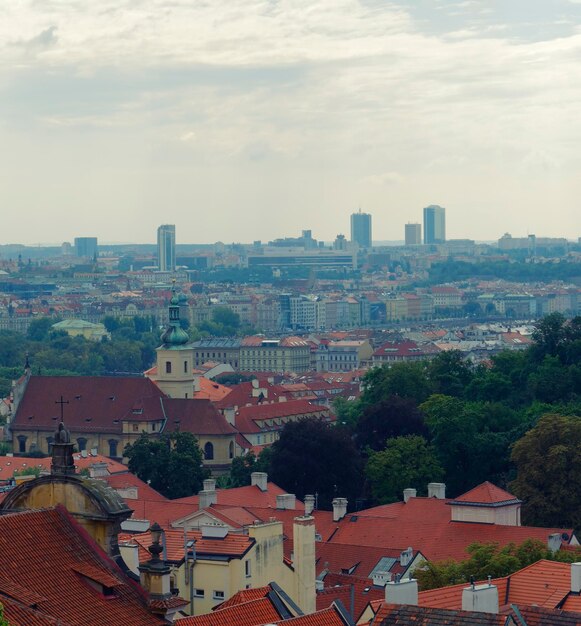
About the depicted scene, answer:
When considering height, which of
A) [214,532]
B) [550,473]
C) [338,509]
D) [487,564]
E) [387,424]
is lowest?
[387,424]

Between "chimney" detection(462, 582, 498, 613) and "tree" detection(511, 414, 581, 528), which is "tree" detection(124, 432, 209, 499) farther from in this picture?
"chimney" detection(462, 582, 498, 613)

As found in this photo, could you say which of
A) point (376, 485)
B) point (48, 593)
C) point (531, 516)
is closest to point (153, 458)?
point (376, 485)

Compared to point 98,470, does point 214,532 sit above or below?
above

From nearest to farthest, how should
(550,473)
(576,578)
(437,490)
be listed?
1. (576,578)
2. (437,490)
3. (550,473)

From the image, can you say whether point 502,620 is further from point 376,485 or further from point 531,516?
point 376,485

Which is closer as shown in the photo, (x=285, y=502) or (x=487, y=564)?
(x=487, y=564)

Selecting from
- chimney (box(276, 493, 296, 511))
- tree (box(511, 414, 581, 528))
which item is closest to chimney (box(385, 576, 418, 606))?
chimney (box(276, 493, 296, 511))

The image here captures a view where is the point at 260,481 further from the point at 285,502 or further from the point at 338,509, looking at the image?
the point at 338,509

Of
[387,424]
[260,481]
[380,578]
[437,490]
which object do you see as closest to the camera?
[380,578]

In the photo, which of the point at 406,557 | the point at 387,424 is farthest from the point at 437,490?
the point at 387,424
